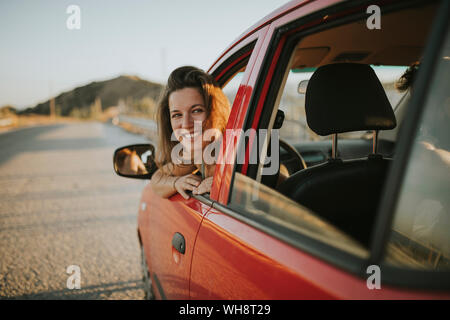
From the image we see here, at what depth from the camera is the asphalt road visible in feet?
9.34

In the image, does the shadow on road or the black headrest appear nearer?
the black headrest

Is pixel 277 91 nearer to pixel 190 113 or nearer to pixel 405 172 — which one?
pixel 190 113

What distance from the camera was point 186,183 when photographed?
1580 millimetres

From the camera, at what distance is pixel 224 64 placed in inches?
66.9

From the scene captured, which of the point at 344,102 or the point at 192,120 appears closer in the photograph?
the point at 344,102

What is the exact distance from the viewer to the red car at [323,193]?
Answer: 0.69 metres

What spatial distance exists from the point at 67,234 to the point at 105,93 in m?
150

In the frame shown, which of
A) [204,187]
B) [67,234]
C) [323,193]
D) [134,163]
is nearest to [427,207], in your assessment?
[323,193]

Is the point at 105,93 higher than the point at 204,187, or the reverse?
the point at 204,187

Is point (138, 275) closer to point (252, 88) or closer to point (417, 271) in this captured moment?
point (252, 88)

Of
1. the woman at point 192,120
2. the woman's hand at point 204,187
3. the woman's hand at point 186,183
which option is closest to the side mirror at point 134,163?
the woman at point 192,120

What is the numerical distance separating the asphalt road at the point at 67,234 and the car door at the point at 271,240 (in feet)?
6.20

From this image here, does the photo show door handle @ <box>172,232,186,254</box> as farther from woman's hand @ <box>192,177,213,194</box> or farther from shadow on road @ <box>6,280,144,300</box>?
shadow on road @ <box>6,280,144,300</box>

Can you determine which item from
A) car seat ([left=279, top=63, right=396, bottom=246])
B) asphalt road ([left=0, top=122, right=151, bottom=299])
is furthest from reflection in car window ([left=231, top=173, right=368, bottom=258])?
asphalt road ([left=0, top=122, right=151, bottom=299])
